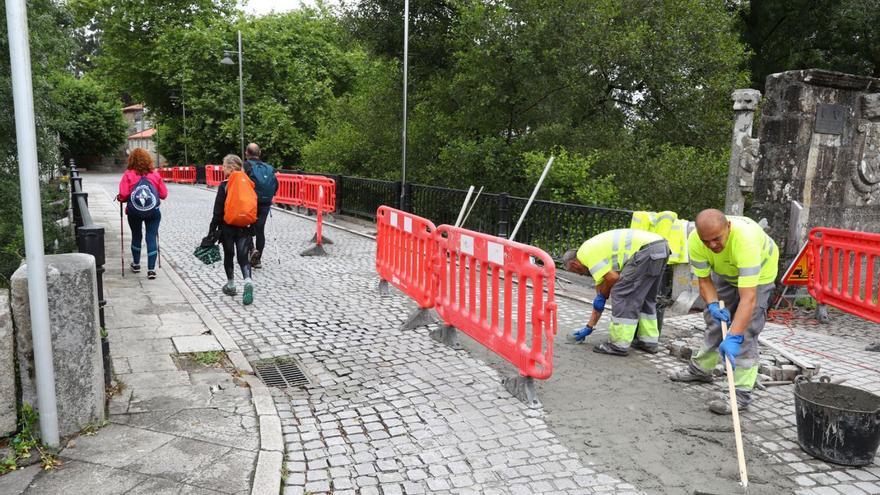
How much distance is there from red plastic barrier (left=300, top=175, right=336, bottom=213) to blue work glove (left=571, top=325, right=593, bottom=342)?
333 inches

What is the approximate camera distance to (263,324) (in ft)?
A: 22.9

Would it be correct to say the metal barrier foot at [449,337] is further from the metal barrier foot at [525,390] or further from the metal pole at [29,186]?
the metal pole at [29,186]

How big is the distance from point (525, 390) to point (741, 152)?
5.90 metres

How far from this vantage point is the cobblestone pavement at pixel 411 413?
3.85 metres

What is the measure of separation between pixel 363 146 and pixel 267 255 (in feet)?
30.8

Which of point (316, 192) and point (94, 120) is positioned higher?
point (94, 120)

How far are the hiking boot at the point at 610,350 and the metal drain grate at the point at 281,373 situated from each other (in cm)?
272

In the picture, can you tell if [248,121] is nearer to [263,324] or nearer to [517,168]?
[517,168]

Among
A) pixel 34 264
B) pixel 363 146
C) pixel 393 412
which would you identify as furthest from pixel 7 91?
pixel 363 146

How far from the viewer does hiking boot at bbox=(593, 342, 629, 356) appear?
6121 millimetres

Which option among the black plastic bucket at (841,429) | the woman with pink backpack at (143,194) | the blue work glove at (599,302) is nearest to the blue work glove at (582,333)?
the blue work glove at (599,302)

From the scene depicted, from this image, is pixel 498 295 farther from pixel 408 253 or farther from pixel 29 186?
pixel 29 186

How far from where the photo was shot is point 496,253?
5.39 m

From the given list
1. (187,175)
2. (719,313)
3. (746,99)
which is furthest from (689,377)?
(187,175)
